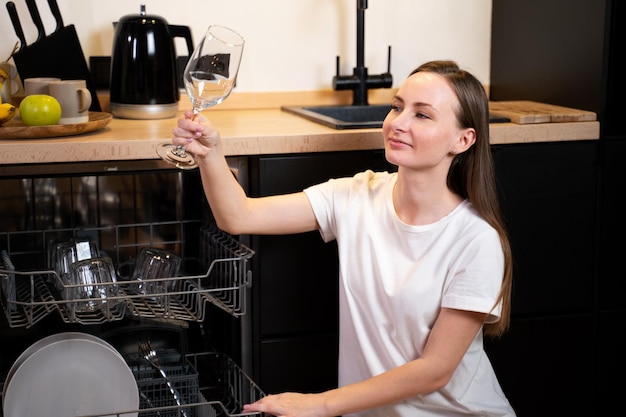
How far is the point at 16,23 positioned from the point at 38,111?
40cm

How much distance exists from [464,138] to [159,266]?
0.65 metres

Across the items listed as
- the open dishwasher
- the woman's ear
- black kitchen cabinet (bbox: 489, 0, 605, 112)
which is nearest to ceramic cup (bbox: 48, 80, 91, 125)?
the open dishwasher

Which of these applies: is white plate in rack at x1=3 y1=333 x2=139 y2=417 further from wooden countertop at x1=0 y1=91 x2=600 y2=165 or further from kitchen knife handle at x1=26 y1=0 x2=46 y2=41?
kitchen knife handle at x1=26 y1=0 x2=46 y2=41

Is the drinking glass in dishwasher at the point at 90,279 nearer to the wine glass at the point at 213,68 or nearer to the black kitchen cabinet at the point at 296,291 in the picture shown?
the black kitchen cabinet at the point at 296,291

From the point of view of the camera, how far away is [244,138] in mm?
1867

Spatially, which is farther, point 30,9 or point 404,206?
point 30,9

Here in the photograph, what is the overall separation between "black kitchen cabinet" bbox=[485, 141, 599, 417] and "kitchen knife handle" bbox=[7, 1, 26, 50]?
1116mm

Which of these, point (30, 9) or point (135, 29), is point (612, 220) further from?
point (30, 9)

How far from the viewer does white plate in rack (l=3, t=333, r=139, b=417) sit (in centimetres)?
174

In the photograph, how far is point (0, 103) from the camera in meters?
1.90

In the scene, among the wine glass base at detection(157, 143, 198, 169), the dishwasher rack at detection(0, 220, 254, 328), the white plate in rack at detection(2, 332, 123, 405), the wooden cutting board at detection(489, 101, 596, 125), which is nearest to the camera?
the wine glass base at detection(157, 143, 198, 169)

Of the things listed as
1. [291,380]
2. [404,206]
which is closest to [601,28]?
[404,206]

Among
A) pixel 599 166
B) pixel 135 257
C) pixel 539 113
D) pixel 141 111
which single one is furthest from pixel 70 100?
pixel 599 166

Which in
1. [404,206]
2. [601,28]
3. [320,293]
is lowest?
[320,293]
